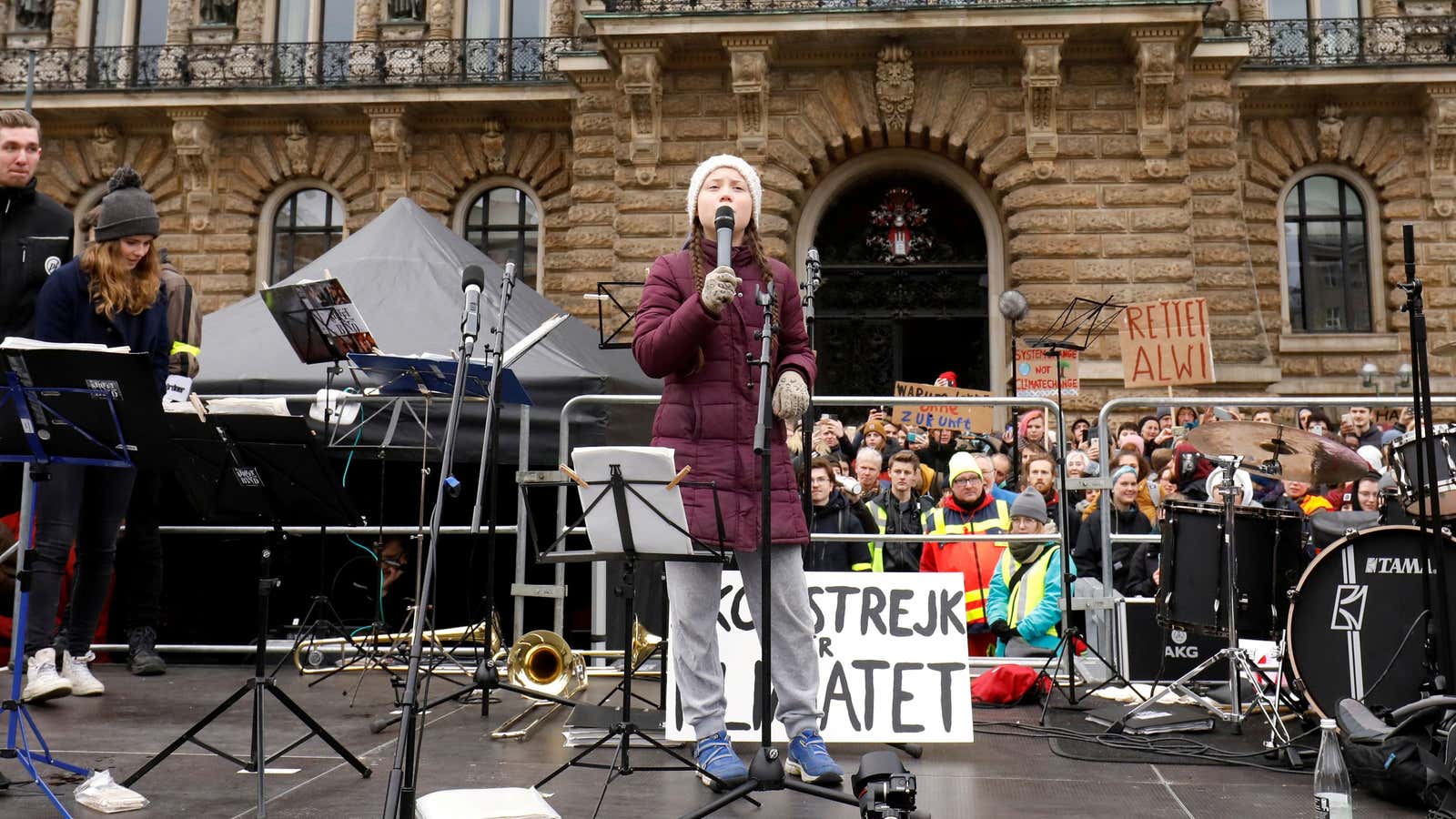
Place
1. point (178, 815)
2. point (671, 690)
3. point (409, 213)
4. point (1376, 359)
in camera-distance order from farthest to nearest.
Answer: point (1376, 359), point (409, 213), point (671, 690), point (178, 815)

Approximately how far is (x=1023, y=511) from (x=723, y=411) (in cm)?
366

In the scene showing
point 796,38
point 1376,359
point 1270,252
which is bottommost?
point 1376,359

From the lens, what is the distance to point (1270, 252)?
62.4 feet

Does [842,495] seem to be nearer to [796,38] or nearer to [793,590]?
[793,590]

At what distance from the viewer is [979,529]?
8250 mm

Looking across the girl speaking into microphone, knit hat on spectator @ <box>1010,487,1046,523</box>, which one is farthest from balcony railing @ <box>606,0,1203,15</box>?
the girl speaking into microphone

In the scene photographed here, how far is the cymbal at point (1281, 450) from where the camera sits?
242 inches

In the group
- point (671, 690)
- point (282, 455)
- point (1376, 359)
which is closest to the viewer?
point (282, 455)

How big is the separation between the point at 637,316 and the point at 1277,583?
3.65 meters

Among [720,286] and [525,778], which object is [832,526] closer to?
[525,778]

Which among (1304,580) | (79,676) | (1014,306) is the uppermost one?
(1014,306)

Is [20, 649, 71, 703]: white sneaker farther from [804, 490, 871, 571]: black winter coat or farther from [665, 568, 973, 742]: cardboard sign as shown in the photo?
[804, 490, 871, 571]: black winter coat

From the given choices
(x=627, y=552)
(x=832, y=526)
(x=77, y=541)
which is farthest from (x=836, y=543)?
(x=77, y=541)

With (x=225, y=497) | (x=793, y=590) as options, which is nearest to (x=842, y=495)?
(x=793, y=590)
